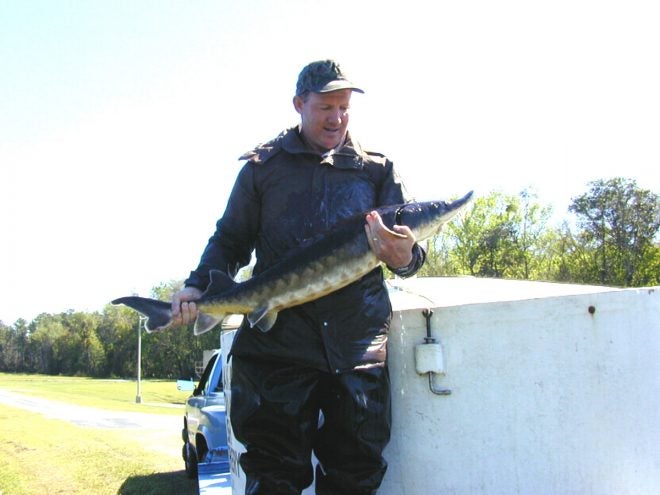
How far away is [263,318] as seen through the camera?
322 centimetres

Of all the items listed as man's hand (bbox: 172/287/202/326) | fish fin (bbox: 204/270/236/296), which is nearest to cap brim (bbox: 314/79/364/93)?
fish fin (bbox: 204/270/236/296)

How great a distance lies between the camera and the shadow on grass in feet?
31.6

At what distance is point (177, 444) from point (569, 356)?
14.2m

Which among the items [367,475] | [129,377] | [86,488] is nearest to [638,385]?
[367,475]

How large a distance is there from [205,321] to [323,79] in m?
1.42

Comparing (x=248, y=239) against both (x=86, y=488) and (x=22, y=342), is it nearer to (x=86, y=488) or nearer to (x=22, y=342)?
(x=86, y=488)

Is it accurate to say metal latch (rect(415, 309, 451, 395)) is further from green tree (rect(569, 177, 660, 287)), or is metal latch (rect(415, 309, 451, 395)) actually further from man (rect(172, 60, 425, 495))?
green tree (rect(569, 177, 660, 287))

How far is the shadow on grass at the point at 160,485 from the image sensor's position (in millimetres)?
9625

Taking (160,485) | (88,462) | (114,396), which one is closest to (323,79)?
(160,485)

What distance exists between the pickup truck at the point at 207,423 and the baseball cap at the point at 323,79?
5.73 meters

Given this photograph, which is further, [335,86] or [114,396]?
[114,396]

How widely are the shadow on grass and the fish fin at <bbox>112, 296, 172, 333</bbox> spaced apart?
7110 mm

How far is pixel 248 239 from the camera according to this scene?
3758mm

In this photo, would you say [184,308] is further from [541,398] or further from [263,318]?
[541,398]
